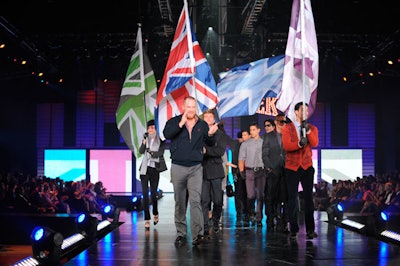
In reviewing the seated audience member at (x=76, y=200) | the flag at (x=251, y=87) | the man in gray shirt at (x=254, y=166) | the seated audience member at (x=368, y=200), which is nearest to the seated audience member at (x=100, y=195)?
the seated audience member at (x=76, y=200)

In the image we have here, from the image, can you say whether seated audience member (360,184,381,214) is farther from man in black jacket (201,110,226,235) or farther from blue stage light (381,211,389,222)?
man in black jacket (201,110,226,235)

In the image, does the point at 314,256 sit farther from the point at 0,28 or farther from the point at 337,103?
the point at 337,103

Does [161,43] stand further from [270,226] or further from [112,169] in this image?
[270,226]

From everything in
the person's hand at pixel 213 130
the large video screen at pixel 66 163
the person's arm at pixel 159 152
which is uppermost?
the person's hand at pixel 213 130

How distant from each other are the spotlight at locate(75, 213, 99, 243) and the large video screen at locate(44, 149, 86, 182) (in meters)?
17.2

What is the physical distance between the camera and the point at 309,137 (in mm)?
6957

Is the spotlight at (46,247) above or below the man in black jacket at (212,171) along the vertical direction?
below

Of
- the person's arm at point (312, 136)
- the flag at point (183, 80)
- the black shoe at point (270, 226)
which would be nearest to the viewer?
the person's arm at point (312, 136)

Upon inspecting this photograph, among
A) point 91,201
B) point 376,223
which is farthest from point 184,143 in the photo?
Answer: point 91,201

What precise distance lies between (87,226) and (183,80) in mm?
2380

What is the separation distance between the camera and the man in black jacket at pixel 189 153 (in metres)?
6.82

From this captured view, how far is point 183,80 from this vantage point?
8.23m

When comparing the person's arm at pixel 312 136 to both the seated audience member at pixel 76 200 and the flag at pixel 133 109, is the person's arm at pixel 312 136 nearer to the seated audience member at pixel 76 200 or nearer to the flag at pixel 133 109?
the flag at pixel 133 109

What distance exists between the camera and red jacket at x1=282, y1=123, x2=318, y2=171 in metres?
7.00
